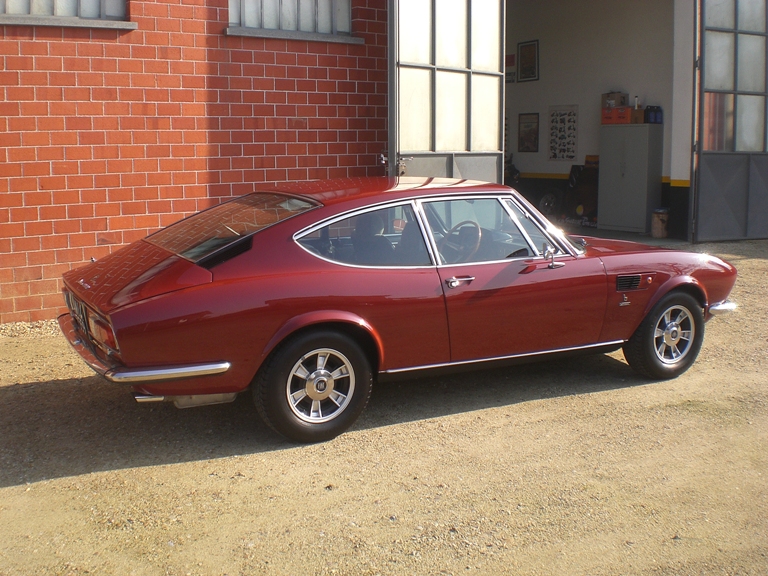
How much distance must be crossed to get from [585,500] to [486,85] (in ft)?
21.4

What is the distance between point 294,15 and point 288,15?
0.07 metres

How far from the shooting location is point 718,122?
12969 mm

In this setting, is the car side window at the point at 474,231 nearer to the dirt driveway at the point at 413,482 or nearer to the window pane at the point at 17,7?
the dirt driveway at the point at 413,482

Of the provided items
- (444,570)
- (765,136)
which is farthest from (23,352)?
(765,136)

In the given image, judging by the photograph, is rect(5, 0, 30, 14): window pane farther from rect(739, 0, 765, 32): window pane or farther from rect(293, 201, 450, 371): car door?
rect(739, 0, 765, 32): window pane

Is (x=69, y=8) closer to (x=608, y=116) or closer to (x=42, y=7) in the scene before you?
(x=42, y=7)

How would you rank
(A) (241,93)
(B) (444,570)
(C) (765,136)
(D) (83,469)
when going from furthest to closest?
(C) (765,136) < (A) (241,93) < (D) (83,469) < (B) (444,570)

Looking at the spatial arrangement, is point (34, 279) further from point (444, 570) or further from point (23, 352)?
point (444, 570)

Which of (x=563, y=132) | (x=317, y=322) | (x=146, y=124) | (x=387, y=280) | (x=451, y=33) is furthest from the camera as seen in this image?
(x=563, y=132)

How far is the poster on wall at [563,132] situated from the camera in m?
16.1

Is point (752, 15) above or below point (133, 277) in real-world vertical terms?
above

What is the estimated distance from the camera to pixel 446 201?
5289 millimetres

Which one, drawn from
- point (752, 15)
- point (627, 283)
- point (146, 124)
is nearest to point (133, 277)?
point (627, 283)

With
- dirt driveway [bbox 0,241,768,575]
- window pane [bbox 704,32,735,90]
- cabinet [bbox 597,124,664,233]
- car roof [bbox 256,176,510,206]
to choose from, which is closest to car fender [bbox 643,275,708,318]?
dirt driveway [bbox 0,241,768,575]
